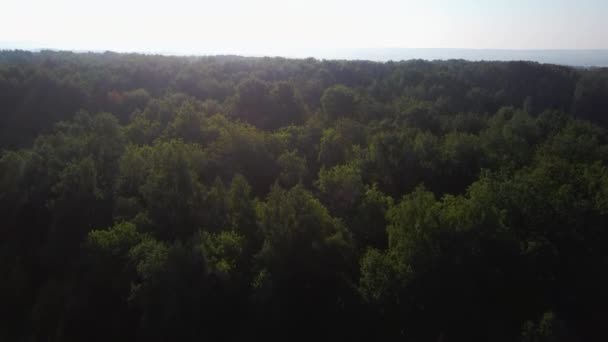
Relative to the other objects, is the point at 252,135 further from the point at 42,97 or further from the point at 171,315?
the point at 42,97

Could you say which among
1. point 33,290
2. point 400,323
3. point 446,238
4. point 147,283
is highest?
point 446,238

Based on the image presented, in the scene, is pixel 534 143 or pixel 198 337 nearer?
pixel 198 337

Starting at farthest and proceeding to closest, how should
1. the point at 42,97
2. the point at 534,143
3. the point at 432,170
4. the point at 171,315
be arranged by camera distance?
1. the point at 42,97
2. the point at 534,143
3. the point at 432,170
4. the point at 171,315

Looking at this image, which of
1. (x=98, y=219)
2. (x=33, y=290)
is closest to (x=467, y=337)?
(x=98, y=219)

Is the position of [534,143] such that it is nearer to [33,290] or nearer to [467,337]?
[467,337]

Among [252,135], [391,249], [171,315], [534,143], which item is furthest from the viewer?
[534,143]

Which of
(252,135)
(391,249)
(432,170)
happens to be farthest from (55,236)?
(432,170)

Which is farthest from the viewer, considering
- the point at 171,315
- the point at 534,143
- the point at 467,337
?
the point at 534,143

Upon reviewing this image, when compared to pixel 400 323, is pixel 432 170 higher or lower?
higher

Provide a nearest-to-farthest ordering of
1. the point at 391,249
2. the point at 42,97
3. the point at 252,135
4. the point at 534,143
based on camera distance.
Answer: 1. the point at 391,249
2. the point at 252,135
3. the point at 534,143
4. the point at 42,97
